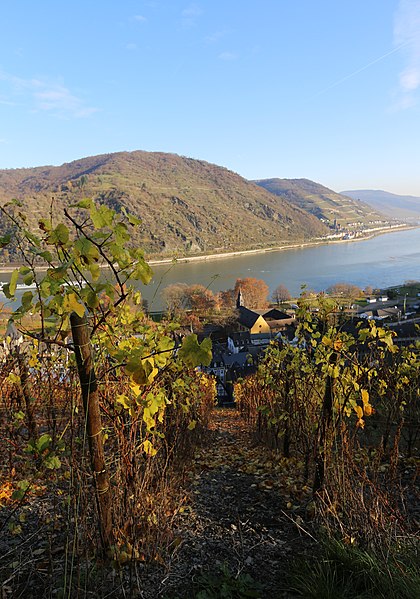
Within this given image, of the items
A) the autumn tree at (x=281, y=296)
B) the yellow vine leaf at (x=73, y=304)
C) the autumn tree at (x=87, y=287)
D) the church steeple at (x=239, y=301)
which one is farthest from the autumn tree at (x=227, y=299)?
the yellow vine leaf at (x=73, y=304)

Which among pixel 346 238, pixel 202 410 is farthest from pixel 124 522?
pixel 346 238

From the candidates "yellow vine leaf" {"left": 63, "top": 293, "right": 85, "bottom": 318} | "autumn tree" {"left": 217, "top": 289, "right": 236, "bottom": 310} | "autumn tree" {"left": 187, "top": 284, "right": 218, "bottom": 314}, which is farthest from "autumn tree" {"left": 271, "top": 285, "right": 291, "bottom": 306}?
"yellow vine leaf" {"left": 63, "top": 293, "right": 85, "bottom": 318}

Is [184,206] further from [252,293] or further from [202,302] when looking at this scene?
[202,302]

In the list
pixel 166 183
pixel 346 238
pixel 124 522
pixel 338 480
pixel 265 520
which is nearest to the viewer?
pixel 124 522

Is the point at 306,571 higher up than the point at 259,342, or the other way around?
the point at 306,571

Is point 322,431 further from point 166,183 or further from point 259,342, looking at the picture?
point 166,183

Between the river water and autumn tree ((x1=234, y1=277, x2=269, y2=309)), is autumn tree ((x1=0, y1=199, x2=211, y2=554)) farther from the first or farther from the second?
the river water

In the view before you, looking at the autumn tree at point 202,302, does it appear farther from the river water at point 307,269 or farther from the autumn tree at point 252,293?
the river water at point 307,269
